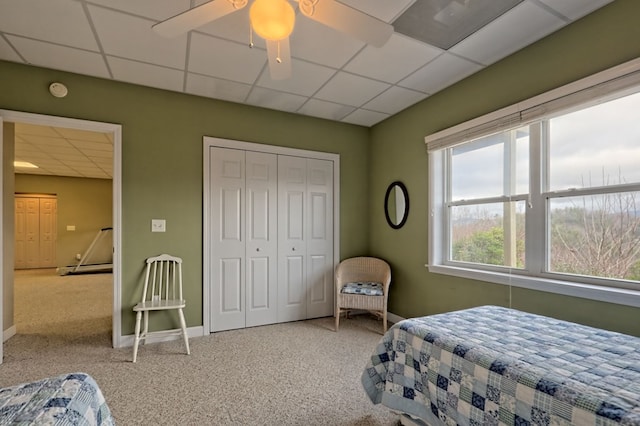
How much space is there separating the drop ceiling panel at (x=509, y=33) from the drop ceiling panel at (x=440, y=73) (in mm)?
90

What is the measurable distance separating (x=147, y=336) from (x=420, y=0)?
11.8ft

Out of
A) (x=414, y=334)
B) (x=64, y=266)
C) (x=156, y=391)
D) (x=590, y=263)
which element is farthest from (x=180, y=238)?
(x=64, y=266)

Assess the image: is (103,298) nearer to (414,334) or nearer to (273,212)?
(273,212)

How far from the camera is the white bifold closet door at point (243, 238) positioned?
336 centimetres

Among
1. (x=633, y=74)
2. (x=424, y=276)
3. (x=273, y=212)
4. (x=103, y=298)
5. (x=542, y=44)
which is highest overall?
(x=542, y=44)

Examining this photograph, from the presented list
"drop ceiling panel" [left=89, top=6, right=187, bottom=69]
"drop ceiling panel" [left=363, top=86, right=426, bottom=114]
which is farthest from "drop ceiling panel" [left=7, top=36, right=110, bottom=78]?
"drop ceiling panel" [left=363, top=86, right=426, bottom=114]

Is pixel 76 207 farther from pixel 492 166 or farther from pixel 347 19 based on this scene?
pixel 492 166

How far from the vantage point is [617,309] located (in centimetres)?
186

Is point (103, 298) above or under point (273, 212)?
under

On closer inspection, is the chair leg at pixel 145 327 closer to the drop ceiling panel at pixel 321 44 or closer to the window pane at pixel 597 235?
the drop ceiling panel at pixel 321 44

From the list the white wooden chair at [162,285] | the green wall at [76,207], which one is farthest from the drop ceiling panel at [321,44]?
the green wall at [76,207]

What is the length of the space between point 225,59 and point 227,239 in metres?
1.83

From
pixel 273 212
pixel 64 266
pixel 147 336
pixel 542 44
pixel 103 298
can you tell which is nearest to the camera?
pixel 542 44

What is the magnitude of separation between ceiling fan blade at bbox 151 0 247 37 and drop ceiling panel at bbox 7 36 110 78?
1477mm
